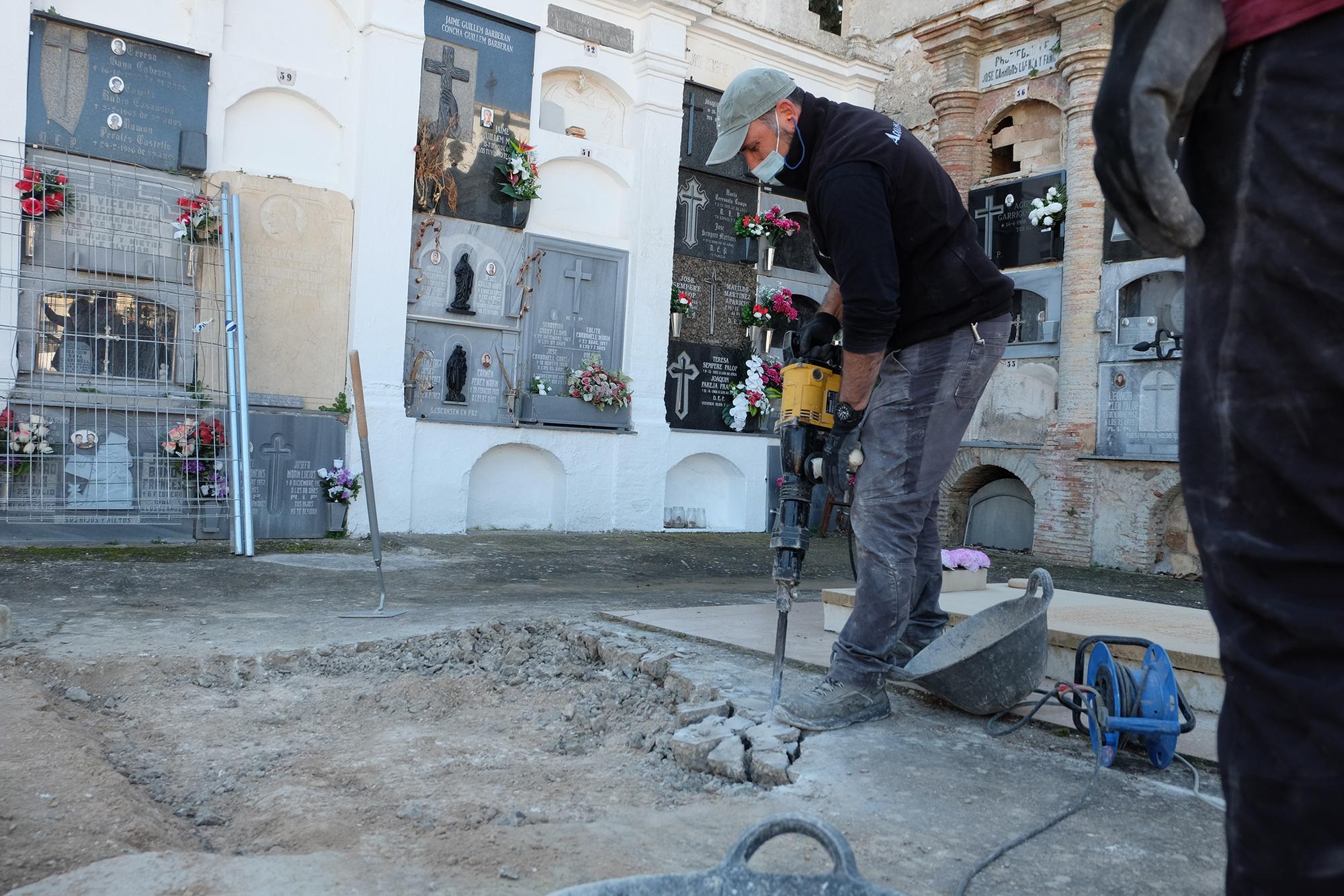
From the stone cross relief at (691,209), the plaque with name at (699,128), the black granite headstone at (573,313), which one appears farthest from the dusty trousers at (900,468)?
the plaque with name at (699,128)

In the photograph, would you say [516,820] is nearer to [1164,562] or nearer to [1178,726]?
[1178,726]

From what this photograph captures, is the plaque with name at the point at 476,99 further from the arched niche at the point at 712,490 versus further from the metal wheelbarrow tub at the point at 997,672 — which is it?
the metal wheelbarrow tub at the point at 997,672

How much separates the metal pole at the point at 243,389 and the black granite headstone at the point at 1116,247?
8600 mm

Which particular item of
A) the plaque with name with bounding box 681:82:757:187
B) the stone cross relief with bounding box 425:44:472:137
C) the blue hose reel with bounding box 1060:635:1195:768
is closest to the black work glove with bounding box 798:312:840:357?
the blue hose reel with bounding box 1060:635:1195:768

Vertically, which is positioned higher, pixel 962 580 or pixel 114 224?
pixel 114 224

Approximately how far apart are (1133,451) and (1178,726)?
356 inches

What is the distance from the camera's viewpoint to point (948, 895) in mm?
1854

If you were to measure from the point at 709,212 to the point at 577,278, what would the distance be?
2.21 metres

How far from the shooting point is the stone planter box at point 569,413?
10.7m

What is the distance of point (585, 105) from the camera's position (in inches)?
460

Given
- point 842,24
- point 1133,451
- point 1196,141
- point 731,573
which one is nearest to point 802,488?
point 1196,141

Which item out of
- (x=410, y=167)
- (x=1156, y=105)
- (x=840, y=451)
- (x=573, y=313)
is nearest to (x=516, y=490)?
(x=573, y=313)

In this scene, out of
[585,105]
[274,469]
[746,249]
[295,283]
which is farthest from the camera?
[746,249]

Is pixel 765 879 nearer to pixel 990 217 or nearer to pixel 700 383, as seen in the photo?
pixel 700 383
